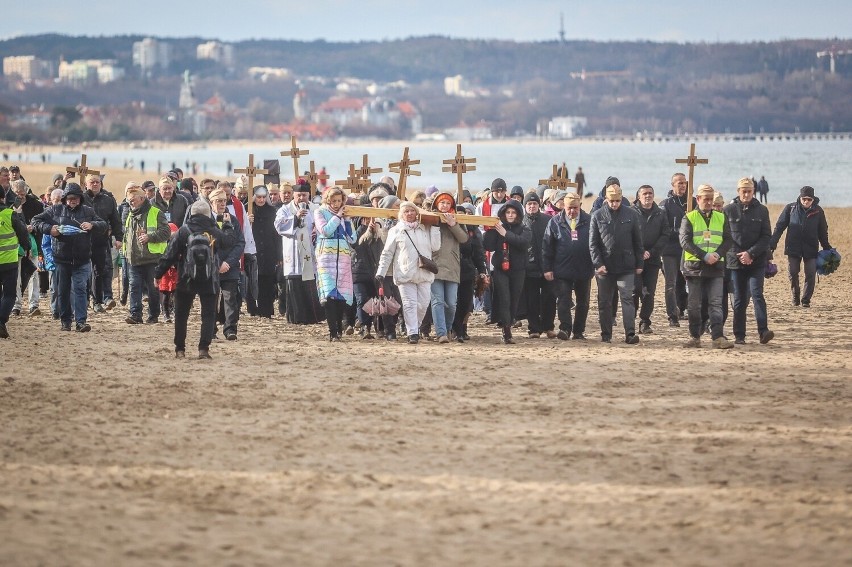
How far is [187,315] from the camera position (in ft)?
44.5

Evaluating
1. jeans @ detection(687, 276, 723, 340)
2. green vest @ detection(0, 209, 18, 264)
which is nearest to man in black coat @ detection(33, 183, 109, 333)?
green vest @ detection(0, 209, 18, 264)

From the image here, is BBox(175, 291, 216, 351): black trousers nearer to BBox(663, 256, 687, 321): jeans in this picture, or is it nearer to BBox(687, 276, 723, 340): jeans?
BBox(687, 276, 723, 340): jeans

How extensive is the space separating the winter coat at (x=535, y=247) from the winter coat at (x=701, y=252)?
1.69 m

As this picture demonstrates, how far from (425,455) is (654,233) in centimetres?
767

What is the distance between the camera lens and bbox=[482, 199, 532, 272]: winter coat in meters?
15.3

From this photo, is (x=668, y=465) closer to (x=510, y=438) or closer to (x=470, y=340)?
(x=510, y=438)

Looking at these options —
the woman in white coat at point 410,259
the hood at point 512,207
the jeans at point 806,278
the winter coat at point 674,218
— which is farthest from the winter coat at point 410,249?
the jeans at point 806,278

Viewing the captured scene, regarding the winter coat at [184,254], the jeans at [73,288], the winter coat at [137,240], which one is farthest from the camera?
the winter coat at [137,240]

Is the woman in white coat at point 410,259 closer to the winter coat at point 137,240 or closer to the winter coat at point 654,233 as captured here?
the winter coat at point 654,233

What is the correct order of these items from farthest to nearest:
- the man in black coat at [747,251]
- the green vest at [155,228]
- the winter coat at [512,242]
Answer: the green vest at [155,228]
the winter coat at [512,242]
the man in black coat at [747,251]

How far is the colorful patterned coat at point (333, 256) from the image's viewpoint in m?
15.2

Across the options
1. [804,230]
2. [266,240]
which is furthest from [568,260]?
[804,230]

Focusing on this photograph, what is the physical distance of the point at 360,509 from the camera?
801 cm

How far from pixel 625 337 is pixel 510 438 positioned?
596 centimetres
